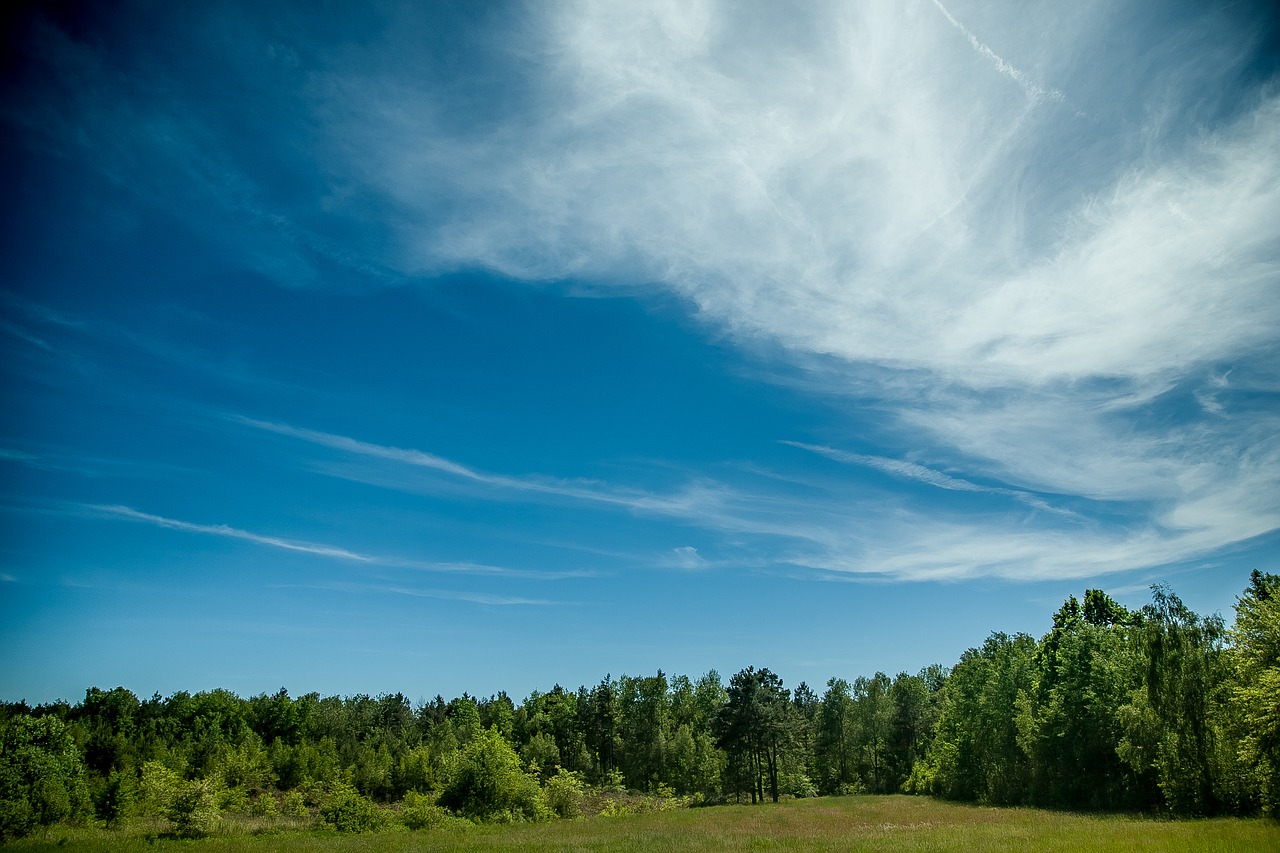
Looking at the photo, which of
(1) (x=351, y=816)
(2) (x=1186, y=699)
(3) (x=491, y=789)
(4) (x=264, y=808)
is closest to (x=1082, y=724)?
(2) (x=1186, y=699)

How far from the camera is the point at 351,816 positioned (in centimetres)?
4391

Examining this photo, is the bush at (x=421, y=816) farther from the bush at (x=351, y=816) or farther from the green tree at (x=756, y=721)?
the green tree at (x=756, y=721)

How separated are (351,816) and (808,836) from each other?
1262 inches

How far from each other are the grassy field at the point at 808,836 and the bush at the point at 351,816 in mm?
2826

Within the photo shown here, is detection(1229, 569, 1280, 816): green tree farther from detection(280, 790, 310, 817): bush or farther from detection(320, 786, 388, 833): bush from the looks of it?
detection(280, 790, 310, 817): bush

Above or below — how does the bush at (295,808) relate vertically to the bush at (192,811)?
below

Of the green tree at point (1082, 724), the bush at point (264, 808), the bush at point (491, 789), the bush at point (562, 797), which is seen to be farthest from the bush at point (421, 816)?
the green tree at point (1082, 724)

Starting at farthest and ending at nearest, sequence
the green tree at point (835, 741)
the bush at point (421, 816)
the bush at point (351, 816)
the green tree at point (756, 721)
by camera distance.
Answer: the green tree at point (835, 741), the green tree at point (756, 721), the bush at point (421, 816), the bush at point (351, 816)

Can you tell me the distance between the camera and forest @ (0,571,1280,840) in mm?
30875

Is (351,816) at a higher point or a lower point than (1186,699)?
lower

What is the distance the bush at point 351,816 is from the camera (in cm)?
4347

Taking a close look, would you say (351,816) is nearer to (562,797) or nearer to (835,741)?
(562,797)

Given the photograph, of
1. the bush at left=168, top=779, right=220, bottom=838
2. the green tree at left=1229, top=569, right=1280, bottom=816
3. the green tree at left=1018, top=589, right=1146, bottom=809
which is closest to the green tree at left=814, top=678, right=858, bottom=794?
the green tree at left=1018, top=589, right=1146, bottom=809

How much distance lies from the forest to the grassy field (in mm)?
3532
